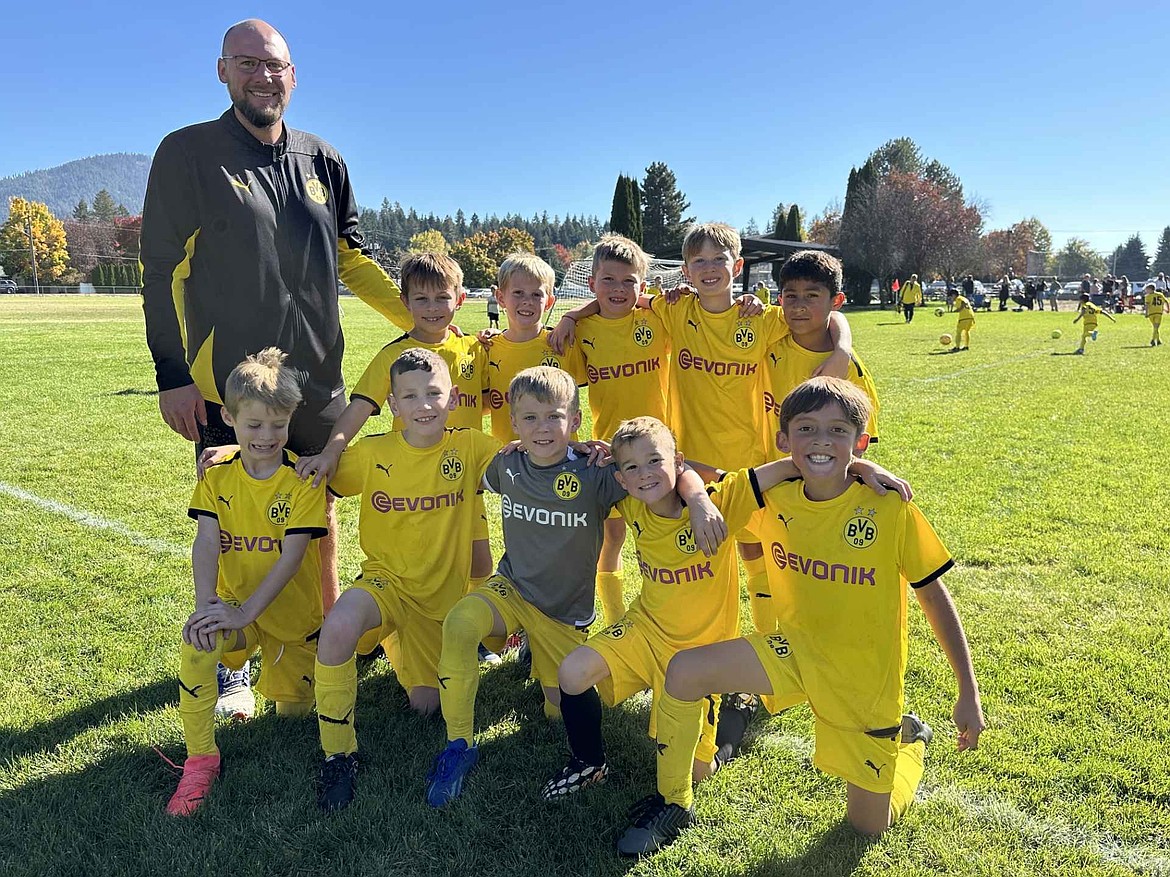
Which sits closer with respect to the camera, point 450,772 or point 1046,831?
point 1046,831

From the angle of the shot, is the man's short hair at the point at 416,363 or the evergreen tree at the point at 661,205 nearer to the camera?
the man's short hair at the point at 416,363

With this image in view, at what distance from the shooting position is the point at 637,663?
2.82 metres

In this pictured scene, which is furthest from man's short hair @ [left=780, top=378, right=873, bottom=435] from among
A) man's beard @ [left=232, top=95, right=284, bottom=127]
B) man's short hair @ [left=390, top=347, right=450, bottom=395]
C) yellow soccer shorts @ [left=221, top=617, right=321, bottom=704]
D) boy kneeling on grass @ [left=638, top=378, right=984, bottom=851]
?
man's beard @ [left=232, top=95, right=284, bottom=127]

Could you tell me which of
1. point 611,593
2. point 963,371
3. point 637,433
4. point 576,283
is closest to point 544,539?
point 637,433

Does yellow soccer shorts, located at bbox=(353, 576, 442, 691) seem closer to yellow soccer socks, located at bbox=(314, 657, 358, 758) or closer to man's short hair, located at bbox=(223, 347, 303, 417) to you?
yellow soccer socks, located at bbox=(314, 657, 358, 758)

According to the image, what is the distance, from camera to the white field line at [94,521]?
513 cm

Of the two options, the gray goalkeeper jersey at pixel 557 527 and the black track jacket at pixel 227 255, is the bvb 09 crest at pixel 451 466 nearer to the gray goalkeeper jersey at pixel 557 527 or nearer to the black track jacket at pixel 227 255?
the gray goalkeeper jersey at pixel 557 527

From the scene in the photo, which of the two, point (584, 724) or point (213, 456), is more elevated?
point (213, 456)

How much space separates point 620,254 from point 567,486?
133 centimetres

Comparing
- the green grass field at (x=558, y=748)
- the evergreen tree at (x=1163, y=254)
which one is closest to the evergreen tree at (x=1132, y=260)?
the evergreen tree at (x=1163, y=254)

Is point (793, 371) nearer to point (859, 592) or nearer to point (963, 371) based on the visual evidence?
point (859, 592)

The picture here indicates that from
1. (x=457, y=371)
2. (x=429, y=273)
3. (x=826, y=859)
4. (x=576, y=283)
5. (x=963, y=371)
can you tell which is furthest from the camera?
(x=576, y=283)

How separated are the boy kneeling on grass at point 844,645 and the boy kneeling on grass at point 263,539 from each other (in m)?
1.61

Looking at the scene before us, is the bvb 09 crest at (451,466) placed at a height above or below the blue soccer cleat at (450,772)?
above
